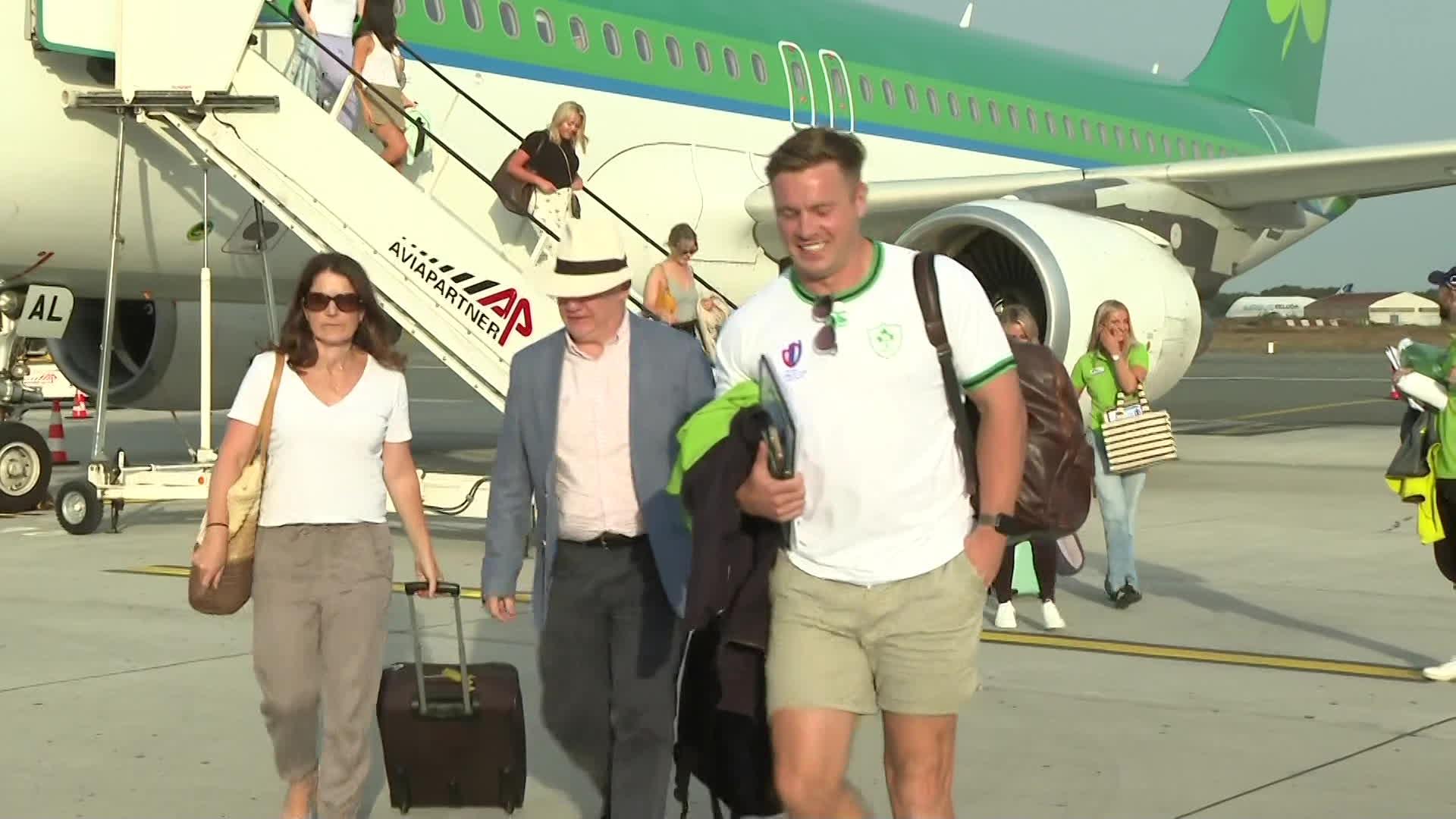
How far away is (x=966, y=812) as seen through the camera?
4.72 meters

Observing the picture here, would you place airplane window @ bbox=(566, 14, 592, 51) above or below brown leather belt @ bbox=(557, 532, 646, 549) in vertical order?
above

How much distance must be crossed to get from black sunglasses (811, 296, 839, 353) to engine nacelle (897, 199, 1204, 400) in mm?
8146

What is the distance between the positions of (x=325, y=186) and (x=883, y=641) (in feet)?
21.0

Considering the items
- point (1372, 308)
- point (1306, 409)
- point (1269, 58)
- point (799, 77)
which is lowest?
point (1306, 409)

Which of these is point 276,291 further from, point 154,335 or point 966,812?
point 966,812

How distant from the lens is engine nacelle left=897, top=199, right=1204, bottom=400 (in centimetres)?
1145

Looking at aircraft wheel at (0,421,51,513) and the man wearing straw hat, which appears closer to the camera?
the man wearing straw hat

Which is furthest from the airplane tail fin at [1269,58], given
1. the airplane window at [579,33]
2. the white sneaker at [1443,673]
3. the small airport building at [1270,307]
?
the small airport building at [1270,307]

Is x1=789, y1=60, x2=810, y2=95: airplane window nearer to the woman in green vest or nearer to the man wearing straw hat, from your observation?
the woman in green vest

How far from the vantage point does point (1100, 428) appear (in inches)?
318

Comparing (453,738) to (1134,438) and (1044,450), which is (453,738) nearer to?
(1044,450)

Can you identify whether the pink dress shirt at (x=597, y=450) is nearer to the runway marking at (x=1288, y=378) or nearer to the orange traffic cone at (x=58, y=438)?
the orange traffic cone at (x=58, y=438)

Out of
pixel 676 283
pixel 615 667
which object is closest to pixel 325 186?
pixel 676 283

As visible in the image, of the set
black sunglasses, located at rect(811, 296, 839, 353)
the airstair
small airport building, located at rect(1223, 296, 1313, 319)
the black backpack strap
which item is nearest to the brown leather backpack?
the black backpack strap
